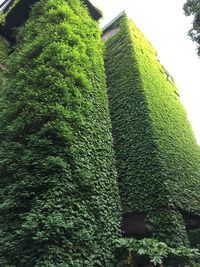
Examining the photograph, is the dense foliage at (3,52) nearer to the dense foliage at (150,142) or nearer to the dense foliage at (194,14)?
the dense foliage at (150,142)

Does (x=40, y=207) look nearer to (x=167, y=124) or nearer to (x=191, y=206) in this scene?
(x=191, y=206)

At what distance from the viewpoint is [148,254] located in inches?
260

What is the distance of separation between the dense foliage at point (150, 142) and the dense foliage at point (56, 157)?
1272 mm

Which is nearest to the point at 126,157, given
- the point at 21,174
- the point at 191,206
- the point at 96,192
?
the point at 191,206

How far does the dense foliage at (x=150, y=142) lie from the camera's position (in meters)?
9.05

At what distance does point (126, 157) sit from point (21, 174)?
14.7ft

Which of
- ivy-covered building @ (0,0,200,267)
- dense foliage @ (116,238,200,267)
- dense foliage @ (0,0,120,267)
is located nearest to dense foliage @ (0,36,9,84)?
ivy-covered building @ (0,0,200,267)

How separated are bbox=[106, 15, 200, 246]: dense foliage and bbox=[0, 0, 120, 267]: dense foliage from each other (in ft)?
4.17

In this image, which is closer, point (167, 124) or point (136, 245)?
point (136, 245)

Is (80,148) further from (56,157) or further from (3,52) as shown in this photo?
(3,52)

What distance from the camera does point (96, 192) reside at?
24.5 ft

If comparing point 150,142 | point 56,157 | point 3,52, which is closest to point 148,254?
point 56,157

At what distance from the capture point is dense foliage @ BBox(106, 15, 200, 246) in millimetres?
9055

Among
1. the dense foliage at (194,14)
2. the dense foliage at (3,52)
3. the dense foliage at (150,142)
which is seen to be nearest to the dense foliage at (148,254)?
the dense foliage at (150,142)
